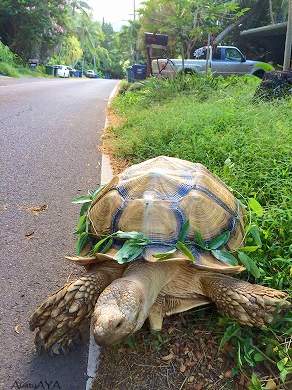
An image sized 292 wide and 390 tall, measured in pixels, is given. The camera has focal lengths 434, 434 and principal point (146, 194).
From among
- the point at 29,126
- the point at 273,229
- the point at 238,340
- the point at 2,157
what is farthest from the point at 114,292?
the point at 29,126

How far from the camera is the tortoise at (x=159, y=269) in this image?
2283 mm

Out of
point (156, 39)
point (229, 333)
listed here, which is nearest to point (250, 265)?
point (229, 333)

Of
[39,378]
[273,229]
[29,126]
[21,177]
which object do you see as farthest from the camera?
[29,126]

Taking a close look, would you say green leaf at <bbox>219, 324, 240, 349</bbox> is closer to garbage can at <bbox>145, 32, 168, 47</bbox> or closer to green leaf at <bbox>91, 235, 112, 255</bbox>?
green leaf at <bbox>91, 235, 112, 255</bbox>

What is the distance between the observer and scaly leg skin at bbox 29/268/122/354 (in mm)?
2295

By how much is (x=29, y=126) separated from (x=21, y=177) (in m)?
3.15

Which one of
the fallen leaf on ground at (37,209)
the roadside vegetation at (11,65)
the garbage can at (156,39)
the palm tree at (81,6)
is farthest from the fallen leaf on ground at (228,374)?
the palm tree at (81,6)

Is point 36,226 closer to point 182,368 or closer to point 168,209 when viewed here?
point 168,209

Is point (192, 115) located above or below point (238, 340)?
above

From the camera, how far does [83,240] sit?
→ 2.75m

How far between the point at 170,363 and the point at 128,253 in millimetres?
609

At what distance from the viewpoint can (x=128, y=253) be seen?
7.58 feet

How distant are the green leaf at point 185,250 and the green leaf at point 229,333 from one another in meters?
0.42

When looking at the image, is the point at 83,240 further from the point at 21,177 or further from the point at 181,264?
the point at 21,177
